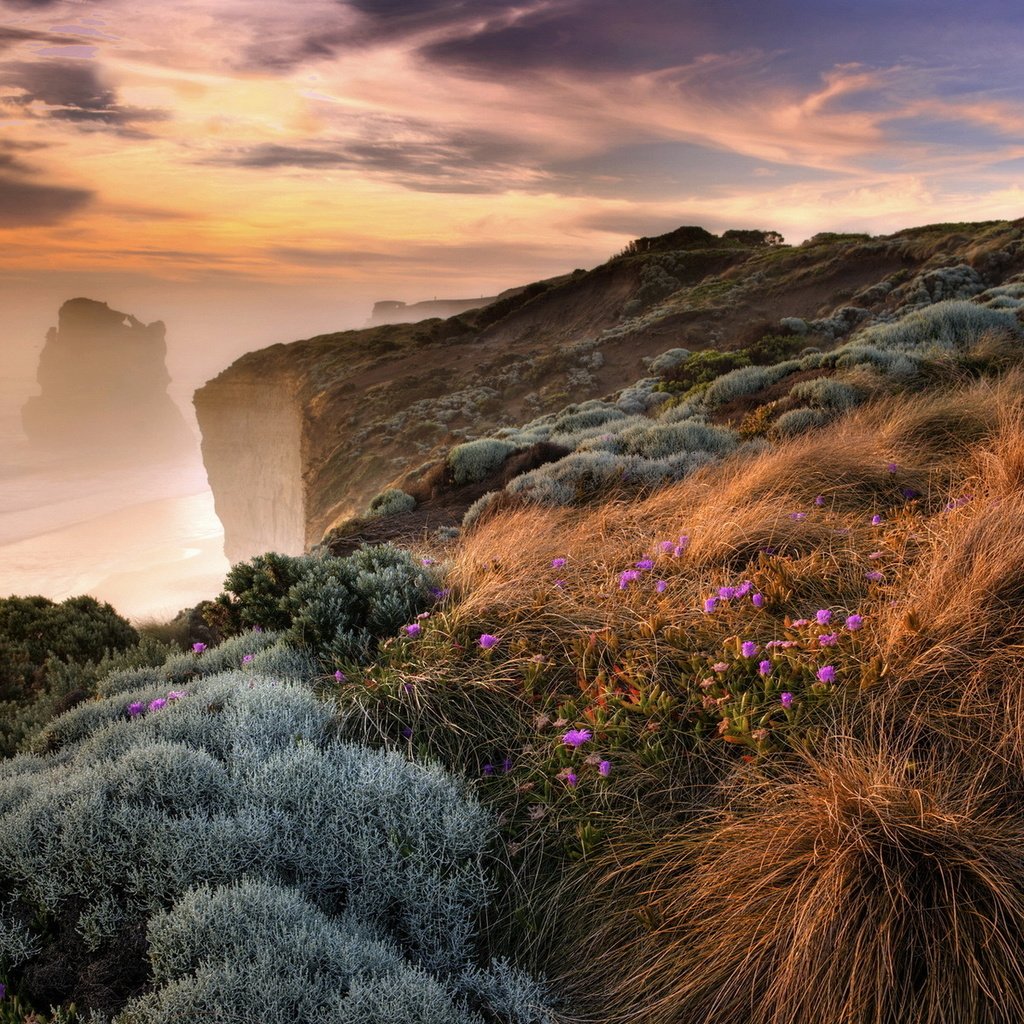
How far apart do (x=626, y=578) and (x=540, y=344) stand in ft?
134

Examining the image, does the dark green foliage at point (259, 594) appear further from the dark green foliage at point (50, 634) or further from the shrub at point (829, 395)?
the shrub at point (829, 395)

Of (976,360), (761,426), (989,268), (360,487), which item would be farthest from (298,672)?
(989,268)

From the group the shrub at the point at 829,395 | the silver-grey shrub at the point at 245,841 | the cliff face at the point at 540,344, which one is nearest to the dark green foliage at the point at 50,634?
the silver-grey shrub at the point at 245,841

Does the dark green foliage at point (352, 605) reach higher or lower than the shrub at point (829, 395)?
lower

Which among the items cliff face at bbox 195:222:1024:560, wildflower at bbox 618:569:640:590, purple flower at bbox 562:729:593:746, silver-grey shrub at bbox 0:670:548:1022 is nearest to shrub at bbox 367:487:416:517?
cliff face at bbox 195:222:1024:560

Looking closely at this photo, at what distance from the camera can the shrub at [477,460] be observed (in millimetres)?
12719

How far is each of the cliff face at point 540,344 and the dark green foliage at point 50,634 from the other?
28.5ft

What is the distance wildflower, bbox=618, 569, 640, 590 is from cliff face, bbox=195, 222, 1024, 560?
477 inches

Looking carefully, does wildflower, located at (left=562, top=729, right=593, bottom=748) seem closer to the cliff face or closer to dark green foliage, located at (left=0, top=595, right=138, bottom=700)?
dark green foliage, located at (left=0, top=595, right=138, bottom=700)

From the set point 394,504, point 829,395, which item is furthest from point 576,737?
point 394,504

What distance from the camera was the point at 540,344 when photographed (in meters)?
44.1

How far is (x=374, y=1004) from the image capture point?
7.41 ft

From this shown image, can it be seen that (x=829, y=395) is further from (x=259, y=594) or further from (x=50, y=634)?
(x=50, y=634)

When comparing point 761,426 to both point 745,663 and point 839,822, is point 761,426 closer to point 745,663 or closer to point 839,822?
point 745,663
